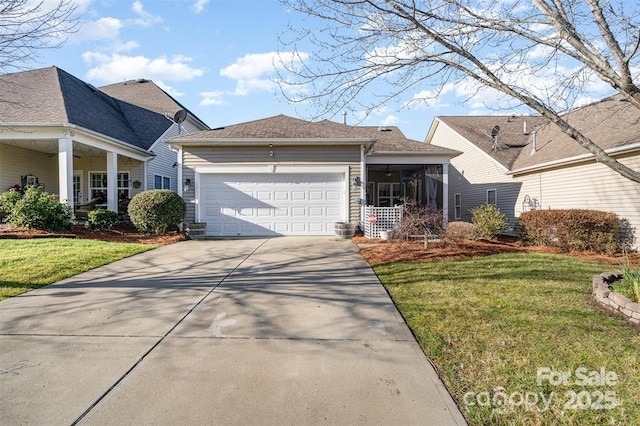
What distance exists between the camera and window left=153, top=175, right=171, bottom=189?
16516 mm

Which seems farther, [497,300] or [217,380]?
[497,300]

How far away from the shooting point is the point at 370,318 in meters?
4.03

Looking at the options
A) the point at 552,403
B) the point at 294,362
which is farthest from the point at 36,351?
the point at 552,403

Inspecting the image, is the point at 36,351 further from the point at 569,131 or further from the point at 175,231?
the point at 175,231

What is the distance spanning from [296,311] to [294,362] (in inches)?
51.1

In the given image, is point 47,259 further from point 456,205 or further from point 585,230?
point 456,205

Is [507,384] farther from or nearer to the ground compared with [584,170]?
nearer to the ground

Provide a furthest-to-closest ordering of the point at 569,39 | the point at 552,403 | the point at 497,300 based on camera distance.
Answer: the point at 497,300
the point at 569,39
the point at 552,403

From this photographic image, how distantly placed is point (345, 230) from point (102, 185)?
1261 centimetres

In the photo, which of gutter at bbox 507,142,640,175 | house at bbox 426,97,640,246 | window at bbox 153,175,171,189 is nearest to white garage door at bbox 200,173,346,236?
window at bbox 153,175,171,189

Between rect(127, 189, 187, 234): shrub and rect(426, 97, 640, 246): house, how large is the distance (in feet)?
33.7

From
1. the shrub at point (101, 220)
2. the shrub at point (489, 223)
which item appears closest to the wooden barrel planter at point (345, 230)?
the shrub at point (489, 223)

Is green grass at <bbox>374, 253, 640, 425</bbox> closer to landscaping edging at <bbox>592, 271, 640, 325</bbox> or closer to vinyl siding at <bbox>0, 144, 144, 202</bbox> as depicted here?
landscaping edging at <bbox>592, 271, 640, 325</bbox>

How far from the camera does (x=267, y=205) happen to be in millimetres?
11883
